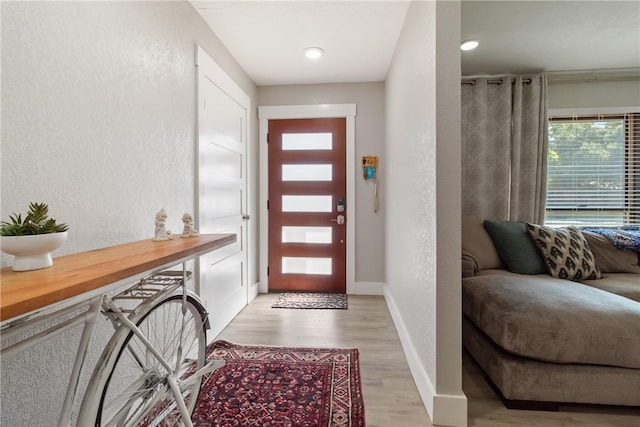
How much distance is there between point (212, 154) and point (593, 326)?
265cm

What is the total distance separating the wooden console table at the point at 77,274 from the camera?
57 centimetres

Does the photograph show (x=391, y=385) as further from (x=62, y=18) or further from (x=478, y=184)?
(x=62, y=18)

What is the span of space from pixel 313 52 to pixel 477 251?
2.30 m

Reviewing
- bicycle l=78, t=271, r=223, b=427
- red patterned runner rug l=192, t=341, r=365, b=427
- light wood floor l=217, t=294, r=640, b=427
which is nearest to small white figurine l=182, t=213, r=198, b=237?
bicycle l=78, t=271, r=223, b=427

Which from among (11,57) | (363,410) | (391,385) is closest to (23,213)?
(11,57)

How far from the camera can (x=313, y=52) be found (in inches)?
108

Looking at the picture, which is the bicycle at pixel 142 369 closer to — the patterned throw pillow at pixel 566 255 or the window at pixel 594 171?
the patterned throw pillow at pixel 566 255

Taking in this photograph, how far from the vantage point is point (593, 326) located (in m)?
1.53

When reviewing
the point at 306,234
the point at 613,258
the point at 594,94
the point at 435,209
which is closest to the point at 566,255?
the point at 613,258

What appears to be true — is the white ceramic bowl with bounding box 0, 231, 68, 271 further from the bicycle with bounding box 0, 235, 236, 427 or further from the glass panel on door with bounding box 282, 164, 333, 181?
the glass panel on door with bounding box 282, 164, 333, 181

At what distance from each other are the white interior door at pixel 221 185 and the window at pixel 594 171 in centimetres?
329

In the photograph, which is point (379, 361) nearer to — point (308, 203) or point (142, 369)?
point (142, 369)

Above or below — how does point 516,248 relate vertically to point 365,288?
above

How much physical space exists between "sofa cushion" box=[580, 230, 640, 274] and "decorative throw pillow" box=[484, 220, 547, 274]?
62 centimetres
